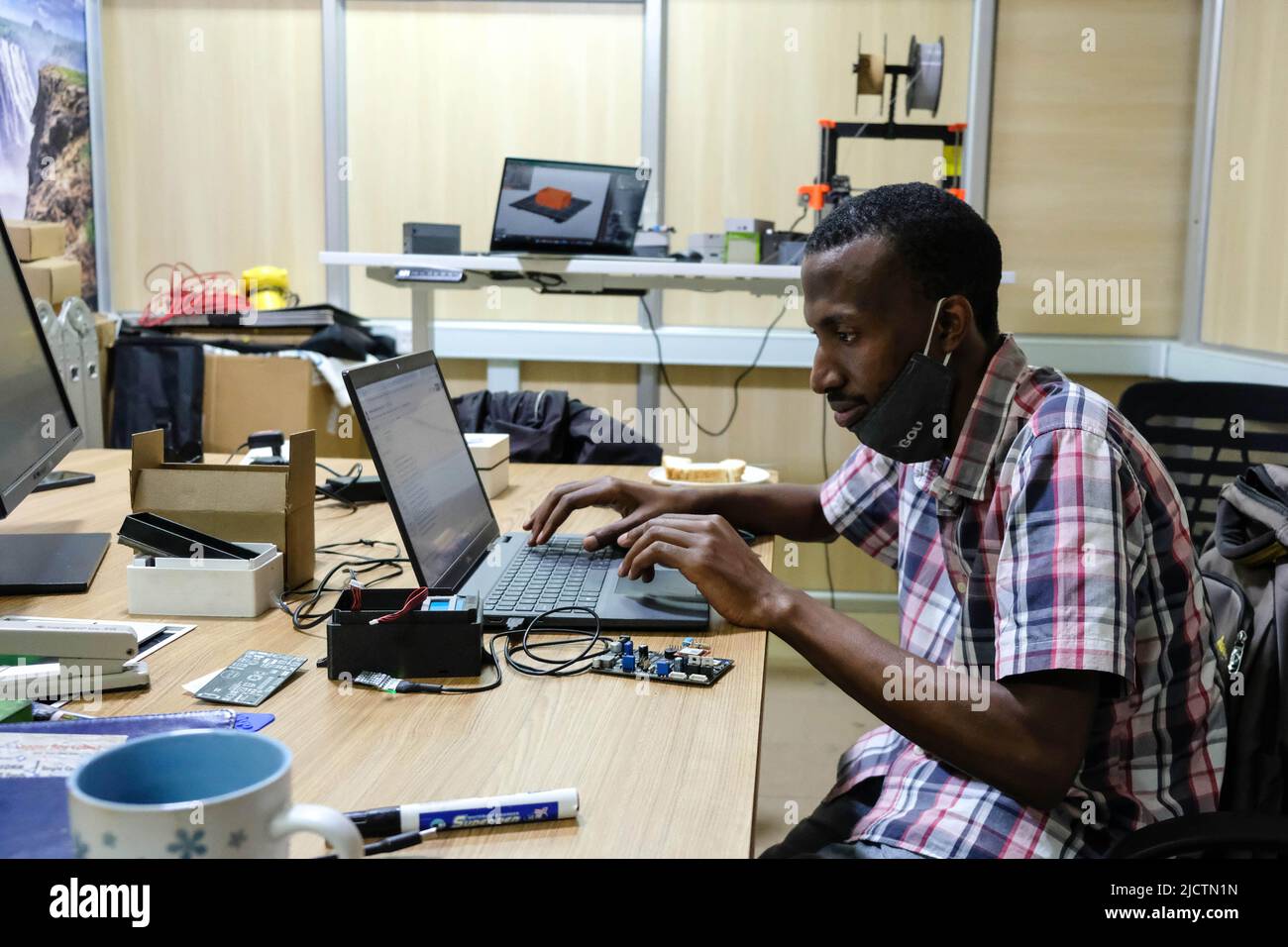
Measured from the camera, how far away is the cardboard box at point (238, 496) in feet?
4.44

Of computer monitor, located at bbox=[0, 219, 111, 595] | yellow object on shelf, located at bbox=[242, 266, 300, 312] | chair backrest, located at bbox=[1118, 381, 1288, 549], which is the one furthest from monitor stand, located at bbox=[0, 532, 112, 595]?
yellow object on shelf, located at bbox=[242, 266, 300, 312]

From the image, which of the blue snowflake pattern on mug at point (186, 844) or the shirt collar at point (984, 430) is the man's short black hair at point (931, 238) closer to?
the shirt collar at point (984, 430)

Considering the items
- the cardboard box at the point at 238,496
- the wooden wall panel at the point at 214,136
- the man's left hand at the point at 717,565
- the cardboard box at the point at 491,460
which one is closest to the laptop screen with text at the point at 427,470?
the cardboard box at the point at 238,496

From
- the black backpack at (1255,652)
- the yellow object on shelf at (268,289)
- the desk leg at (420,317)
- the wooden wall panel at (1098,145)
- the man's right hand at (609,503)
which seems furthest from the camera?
the yellow object on shelf at (268,289)

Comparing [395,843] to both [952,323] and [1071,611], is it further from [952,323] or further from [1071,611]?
[952,323]

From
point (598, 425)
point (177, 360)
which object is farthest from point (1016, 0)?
point (177, 360)

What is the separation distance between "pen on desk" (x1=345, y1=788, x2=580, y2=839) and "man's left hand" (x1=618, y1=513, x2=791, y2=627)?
0.37 m

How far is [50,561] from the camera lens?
1.44m

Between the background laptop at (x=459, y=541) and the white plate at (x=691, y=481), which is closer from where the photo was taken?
the background laptop at (x=459, y=541)

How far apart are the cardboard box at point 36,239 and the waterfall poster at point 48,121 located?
18cm

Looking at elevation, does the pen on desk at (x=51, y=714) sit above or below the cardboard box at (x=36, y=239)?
below

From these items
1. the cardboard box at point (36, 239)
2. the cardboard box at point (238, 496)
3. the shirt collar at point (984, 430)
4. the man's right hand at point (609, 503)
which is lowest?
the man's right hand at point (609, 503)

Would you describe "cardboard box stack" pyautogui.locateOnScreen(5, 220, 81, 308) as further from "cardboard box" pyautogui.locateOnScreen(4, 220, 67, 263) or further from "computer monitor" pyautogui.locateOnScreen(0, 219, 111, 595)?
"computer monitor" pyautogui.locateOnScreen(0, 219, 111, 595)
